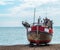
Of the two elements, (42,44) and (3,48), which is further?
(42,44)

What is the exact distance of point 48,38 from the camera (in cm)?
3638

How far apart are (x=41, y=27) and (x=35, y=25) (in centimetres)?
77

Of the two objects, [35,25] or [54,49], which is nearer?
[54,49]

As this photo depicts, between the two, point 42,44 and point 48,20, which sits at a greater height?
point 48,20

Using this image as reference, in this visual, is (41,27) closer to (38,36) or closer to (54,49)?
(38,36)

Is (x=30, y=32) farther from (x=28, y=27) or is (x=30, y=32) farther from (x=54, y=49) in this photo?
(x=54, y=49)

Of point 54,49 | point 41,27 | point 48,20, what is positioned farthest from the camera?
point 48,20

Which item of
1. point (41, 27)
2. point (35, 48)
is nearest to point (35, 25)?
point (41, 27)

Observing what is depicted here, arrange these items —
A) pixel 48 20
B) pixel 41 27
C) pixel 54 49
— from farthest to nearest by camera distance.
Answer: pixel 48 20 < pixel 41 27 < pixel 54 49

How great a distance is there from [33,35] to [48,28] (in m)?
1.85

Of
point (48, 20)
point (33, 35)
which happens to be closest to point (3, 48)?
point (33, 35)

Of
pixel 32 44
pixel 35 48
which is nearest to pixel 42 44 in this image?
pixel 32 44

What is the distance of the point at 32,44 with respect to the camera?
37.1 meters

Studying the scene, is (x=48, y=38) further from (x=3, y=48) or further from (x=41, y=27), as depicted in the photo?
(x=3, y=48)
